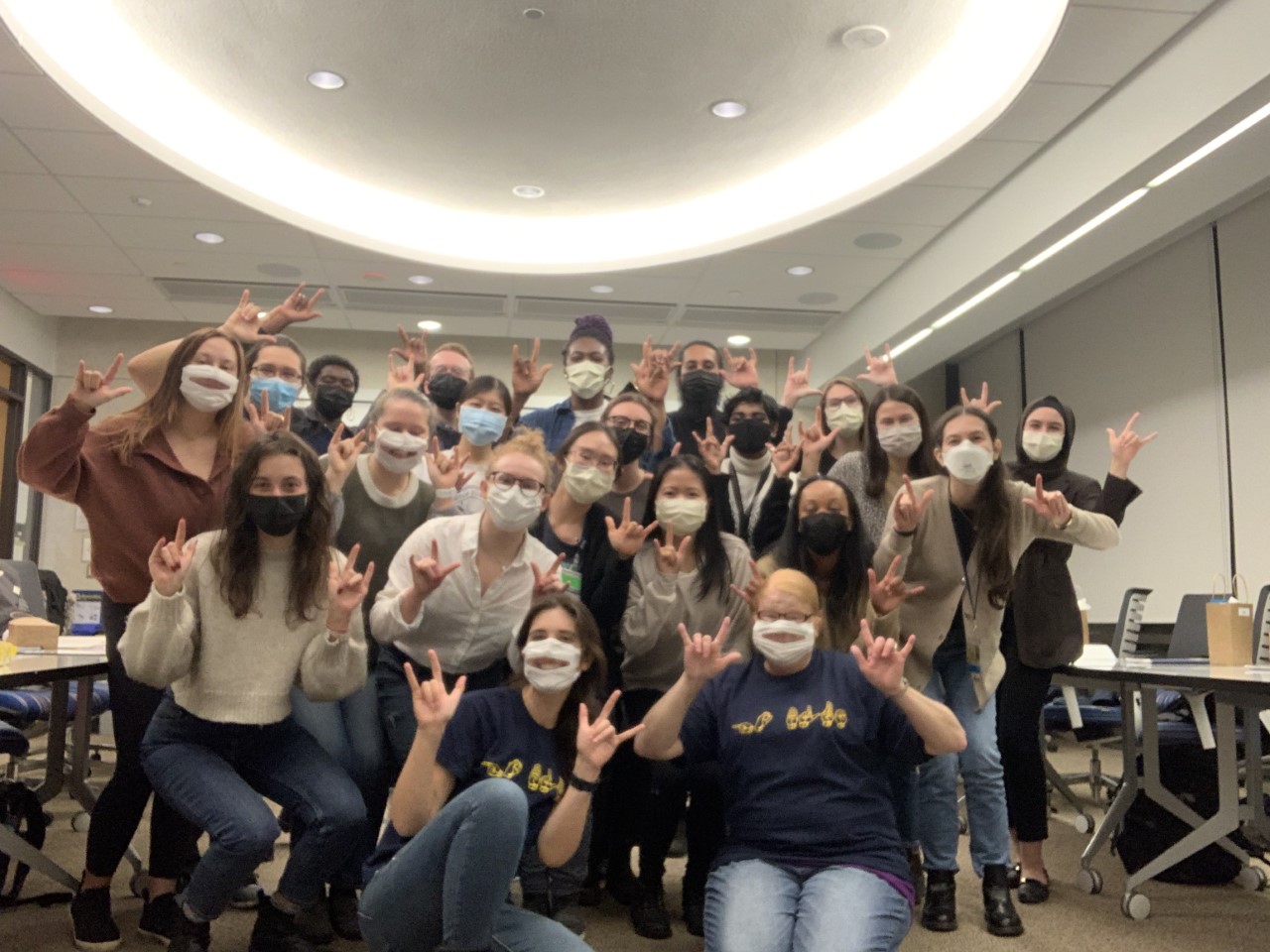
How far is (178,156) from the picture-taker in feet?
17.9

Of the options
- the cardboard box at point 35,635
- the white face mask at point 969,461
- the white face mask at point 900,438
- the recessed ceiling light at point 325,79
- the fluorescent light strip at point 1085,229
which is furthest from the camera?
the fluorescent light strip at point 1085,229

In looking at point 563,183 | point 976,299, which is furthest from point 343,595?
point 976,299

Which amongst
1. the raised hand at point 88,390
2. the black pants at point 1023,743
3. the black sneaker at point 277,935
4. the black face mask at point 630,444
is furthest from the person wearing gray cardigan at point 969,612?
the raised hand at point 88,390

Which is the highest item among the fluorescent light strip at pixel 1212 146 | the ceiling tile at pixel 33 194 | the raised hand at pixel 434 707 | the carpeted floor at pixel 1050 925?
the ceiling tile at pixel 33 194

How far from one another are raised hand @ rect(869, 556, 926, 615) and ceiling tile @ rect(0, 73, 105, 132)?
4.26 m

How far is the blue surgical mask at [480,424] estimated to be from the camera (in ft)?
10.4

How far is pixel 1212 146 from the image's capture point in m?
4.48

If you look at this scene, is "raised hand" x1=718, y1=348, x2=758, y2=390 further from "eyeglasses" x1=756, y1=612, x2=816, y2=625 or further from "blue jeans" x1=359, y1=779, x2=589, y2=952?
"blue jeans" x1=359, y1=779, x2=589, y2=952

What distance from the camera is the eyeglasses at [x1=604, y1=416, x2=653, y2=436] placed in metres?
2.99

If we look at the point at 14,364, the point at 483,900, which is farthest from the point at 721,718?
the point at 14,364

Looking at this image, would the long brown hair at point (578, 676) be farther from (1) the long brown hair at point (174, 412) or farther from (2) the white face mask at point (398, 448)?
(1) the long brown hair at point (174, 412)

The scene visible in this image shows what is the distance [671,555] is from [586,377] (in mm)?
998

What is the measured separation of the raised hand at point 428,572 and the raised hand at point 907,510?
1.10m

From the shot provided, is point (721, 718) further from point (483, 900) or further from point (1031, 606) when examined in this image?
point (1031, 606)
